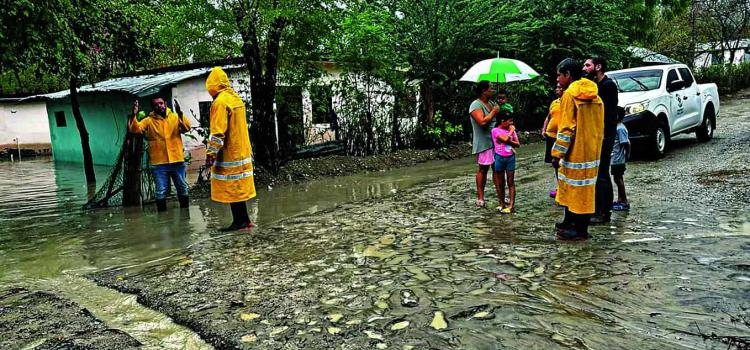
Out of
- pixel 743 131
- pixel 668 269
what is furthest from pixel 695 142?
pixel 668 269

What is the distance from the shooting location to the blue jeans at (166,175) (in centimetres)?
910

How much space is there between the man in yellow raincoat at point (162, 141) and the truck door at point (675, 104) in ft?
30.0

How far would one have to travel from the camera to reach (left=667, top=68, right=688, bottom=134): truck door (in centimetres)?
1169

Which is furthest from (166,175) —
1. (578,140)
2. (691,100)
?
(691,100)

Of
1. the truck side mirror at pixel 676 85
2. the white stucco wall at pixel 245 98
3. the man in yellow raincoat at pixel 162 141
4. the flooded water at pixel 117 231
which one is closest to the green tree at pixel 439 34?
the white stucco wall at pixel 245 98

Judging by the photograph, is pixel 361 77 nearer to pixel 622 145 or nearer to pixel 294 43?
pixel 294 43

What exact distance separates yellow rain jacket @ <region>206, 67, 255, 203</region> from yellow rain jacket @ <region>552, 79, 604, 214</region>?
139 inches

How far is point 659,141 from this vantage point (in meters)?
11.3

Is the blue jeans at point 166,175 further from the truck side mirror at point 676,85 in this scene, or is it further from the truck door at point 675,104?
the truck door at point 675,104

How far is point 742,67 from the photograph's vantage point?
3203 cm

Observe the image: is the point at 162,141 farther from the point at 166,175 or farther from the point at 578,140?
the point at 578,140

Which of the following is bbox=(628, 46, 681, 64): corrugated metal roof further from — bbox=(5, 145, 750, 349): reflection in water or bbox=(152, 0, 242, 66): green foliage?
bbox=(152, 0, 242, 66): green foliage

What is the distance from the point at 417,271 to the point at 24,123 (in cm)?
2821

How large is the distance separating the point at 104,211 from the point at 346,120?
21.6ft
